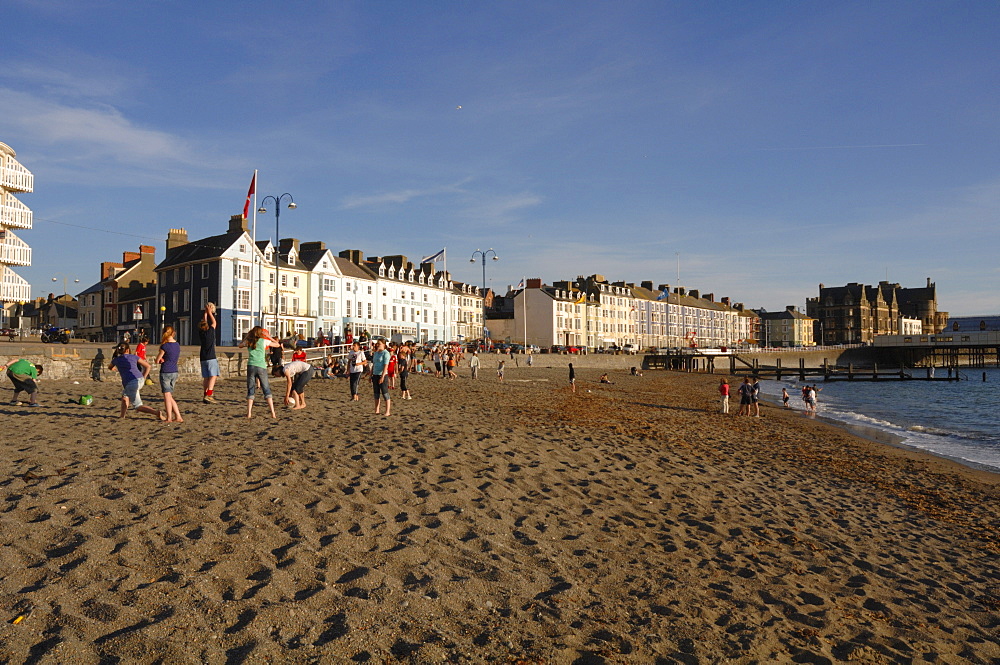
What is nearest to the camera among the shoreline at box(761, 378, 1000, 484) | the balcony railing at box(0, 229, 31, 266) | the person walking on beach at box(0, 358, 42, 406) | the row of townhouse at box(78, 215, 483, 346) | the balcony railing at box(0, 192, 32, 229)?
the person walking on beach at box(0, 358, 42, 406)

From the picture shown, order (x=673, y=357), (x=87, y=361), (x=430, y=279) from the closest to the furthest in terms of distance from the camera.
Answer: (x=87, y=361) → (x=430, y=279) → (x=673, y=357)

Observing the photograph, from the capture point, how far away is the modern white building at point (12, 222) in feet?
107

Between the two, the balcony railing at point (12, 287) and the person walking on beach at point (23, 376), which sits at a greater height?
the balcony railing at point (12, 287)

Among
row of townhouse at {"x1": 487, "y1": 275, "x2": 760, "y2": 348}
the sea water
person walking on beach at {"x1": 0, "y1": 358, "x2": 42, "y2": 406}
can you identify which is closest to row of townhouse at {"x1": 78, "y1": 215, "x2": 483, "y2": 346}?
row of townhouse at {"x1": 487, "y1": 275, "x2": 760, "y2": 348}

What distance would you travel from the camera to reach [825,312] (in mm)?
162875

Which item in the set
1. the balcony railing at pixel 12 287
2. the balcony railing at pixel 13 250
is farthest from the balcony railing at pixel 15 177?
the balcony railing at pixel 12 287

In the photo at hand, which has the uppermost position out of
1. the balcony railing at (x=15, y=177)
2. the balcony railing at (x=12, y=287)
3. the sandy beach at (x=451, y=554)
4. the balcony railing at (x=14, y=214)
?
the balcony railing at (x=15, y=177)

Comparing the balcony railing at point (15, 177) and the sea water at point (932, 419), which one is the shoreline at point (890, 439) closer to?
the sea water at point (932, 419)

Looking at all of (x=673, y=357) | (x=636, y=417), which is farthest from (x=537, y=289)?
(x=636, y=417)

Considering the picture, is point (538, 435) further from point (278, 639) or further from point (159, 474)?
point (278, 639)

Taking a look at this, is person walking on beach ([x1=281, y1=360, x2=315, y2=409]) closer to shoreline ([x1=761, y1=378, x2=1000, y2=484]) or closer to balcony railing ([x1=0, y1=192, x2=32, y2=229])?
shoreline ([x1=761, y1=378, x2=1000, y2=484])

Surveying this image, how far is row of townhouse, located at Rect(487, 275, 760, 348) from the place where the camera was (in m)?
100

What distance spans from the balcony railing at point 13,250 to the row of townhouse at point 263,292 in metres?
6.33

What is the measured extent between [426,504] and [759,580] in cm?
354
